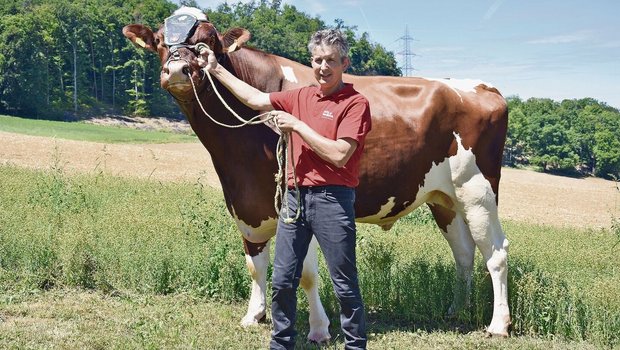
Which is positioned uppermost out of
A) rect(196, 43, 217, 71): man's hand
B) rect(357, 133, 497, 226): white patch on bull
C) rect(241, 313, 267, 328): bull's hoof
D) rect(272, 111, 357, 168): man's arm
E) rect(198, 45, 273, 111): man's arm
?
rect(196, 43, 217, 71): man's hand

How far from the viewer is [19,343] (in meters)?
4.80

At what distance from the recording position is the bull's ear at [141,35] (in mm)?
4984

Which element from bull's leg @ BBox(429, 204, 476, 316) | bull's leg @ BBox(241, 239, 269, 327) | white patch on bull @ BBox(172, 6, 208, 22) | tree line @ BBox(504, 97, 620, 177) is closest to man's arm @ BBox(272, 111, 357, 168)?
white patch on bull @ BBox(172, 6, 208, 22)

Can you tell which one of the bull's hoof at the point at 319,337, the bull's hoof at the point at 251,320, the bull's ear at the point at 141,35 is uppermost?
the bull's ear at the point at 141,35

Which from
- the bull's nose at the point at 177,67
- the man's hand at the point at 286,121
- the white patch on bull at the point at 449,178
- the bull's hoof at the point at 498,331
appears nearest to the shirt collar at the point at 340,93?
the man's hand at the point at 286,121

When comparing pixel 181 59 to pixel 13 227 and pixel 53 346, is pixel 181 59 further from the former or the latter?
pixel 13 227

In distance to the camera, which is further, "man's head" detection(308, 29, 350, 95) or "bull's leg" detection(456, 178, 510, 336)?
"bull's leg" detection(456, 178, 510, 336)

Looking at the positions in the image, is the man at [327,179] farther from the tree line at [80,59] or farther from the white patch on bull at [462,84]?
the tree line at [80,59]

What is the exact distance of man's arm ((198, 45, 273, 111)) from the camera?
4.28 metres

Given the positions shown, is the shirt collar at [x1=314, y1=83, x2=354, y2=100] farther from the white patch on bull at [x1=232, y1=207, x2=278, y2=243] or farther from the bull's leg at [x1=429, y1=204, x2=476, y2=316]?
the bull's leg at [x1=429, y1=204, x2=476, y2=316]

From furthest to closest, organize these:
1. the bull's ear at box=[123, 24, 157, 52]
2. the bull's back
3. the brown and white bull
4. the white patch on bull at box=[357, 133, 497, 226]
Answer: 1. the white patch on bull at box=[357, 133, 497, 226]
2. the bull's back
3. the brown and white bull
4. the bull's ear at box=[123, 24, 157, 52]

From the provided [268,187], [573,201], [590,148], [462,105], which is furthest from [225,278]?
[590,148]

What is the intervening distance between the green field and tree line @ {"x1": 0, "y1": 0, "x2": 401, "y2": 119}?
51.5 metres

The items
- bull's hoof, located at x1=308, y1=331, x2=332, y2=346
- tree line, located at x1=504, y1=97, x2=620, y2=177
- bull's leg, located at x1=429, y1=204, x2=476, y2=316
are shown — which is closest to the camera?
bull's hoof, located at x1=308, y1=331, x2=332, y2=346
